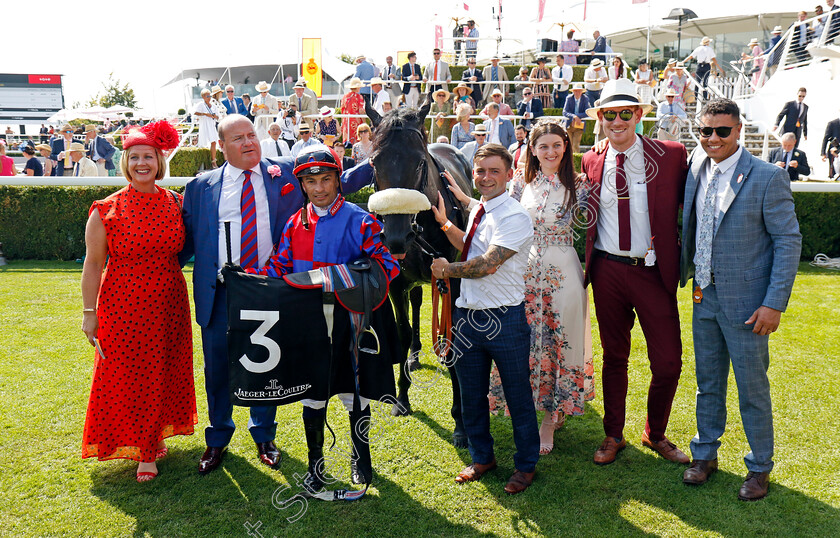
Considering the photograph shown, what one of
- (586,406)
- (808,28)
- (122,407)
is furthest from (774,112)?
(122,407)

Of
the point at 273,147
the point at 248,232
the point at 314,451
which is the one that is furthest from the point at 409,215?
the point at 273,147

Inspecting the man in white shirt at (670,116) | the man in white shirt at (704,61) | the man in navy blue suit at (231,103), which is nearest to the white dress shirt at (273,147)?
the man in navy blue suit at (231,103)

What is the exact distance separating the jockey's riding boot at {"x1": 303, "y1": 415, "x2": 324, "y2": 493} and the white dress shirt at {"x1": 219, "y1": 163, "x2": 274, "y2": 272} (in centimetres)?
101

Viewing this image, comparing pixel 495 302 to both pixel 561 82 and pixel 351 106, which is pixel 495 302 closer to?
pixel 351 106

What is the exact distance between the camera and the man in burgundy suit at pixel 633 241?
11.5ft

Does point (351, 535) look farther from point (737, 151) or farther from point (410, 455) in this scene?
point (737, 151)

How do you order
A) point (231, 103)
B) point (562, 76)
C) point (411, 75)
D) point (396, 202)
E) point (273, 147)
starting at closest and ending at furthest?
point (396, 202) < point (273, 147) < point (231, 103) < point (411, 75) < point (562, 76)

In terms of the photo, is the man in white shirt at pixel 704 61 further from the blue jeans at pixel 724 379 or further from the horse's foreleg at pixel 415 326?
the blue jeans at pixel 724 379

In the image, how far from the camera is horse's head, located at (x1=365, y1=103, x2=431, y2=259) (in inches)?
120

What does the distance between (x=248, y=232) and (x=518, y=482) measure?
7.13 ft

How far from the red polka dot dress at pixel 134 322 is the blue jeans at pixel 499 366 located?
176 centimetres

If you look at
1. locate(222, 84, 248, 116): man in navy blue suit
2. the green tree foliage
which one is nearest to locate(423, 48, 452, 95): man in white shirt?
locate(222, 84, 248, 116): man in navy blue suit

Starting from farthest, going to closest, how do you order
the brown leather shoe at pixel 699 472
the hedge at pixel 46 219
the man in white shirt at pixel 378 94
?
1. the man in white shirt at pixel 378 94
2. the hedge at pixel 46 219
3. the brown leather shoe at pixel 699 472

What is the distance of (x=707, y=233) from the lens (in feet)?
11.0
